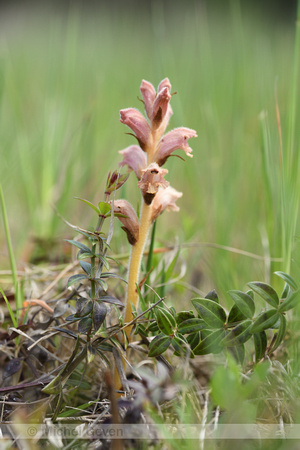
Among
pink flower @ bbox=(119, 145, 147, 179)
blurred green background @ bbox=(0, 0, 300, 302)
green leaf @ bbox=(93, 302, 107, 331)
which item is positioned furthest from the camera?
blurred green background @ bbox=(0, 0, 300, 302)

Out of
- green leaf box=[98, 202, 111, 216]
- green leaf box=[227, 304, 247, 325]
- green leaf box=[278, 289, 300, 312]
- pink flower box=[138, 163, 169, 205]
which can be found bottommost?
green leaf box=[227, 304, 247, 325]

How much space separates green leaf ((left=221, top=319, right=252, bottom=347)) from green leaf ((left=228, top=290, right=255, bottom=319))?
17 mm

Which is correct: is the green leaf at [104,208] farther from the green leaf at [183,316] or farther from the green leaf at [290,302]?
the green leaf at [290,302]

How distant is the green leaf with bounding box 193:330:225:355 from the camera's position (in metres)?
0.79

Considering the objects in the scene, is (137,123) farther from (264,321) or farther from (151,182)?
(264,321)

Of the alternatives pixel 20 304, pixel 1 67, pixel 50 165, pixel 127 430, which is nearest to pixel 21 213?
pixel 50 165

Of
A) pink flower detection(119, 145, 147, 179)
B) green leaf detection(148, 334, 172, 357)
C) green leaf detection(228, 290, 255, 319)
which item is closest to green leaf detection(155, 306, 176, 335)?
green leaf detection(148, 334, 172, 357)

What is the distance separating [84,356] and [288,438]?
329 mm

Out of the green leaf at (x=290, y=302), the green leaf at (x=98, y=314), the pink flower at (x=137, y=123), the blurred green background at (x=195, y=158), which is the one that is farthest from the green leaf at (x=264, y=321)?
the pink flower at (x=137, y=123)

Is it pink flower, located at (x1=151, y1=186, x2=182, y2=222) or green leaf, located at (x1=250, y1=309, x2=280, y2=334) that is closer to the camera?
green leaf, located at (x1=250, y1=309, x2=280, y2=334)

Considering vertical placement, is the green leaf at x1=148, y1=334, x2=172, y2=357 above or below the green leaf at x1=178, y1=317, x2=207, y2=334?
below

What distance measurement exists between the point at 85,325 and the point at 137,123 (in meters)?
0.36

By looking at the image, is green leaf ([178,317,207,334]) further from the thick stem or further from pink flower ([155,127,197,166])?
pink flower ([155,127,197,166])

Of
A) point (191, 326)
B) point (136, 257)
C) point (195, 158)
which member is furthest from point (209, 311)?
point (195, 158)
